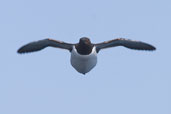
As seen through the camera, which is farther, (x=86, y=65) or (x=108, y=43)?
(x=108, y=43)

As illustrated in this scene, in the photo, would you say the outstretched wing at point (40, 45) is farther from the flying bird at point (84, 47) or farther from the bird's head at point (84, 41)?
the bird's head at point (84, 41)

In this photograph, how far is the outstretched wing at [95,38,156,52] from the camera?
120ft

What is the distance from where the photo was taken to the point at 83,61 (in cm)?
3384

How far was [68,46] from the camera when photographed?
118 feet

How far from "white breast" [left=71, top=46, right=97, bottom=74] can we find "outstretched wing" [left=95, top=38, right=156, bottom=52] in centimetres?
188

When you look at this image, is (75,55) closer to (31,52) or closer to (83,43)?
(83,43)

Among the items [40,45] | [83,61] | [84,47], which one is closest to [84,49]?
[84,47]

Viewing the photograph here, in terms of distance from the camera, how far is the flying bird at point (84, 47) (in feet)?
111

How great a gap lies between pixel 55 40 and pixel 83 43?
3.73 metres

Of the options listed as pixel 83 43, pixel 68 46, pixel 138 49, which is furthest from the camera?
pixel 138 49

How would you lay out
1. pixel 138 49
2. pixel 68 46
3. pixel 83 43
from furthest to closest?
pixel 138 49 < pixel 68 46 < pixel 83 43

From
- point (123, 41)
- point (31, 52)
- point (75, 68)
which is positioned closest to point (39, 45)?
point (31, 52)

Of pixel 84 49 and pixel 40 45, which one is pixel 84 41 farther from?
pixel 40 45

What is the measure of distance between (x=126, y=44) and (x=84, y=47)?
5.29 meters
